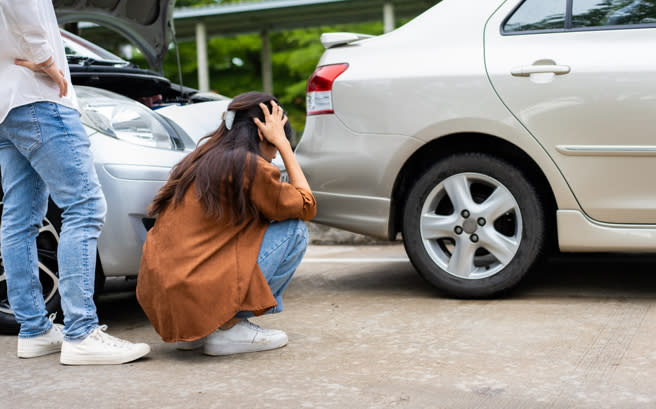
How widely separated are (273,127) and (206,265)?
1.92 feet

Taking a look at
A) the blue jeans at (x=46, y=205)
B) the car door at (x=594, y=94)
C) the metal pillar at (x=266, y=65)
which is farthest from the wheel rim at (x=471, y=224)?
the metal pillar at (x=266, y=65)

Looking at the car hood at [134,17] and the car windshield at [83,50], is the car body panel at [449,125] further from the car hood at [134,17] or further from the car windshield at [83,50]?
the car windshield at [83,50]

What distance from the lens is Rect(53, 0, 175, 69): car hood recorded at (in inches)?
186

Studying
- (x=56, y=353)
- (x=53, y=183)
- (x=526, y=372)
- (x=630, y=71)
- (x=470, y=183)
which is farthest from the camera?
(x=470, y=183)

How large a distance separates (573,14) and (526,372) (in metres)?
1.77

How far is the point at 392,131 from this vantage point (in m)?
3.82

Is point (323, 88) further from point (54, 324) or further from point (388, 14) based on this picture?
point (388, 14)

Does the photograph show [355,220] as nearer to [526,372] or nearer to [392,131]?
[392,131]

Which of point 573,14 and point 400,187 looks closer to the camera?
point 573,14

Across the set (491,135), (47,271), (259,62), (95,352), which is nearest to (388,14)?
(259,62)

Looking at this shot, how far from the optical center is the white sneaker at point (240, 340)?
3072 mm

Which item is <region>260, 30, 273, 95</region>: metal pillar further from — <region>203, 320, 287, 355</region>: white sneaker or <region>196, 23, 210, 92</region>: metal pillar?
<region>203, 320, 287, 355</region>: white sneaker

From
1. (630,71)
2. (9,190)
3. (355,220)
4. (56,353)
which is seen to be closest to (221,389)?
(56,353)

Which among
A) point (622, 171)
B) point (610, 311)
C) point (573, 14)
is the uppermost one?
point (573, 14)
